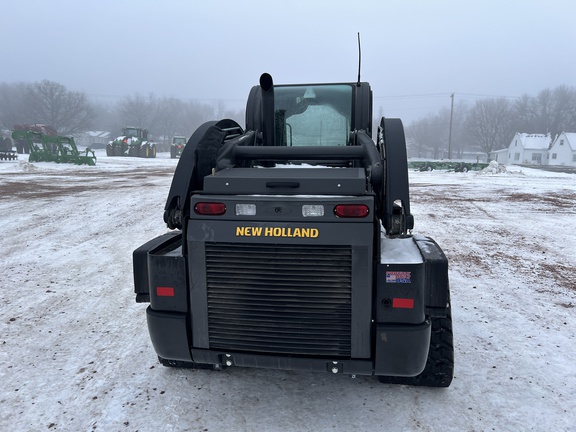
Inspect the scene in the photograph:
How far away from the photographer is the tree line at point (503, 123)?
83750 mm

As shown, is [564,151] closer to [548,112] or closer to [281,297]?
[548,112]

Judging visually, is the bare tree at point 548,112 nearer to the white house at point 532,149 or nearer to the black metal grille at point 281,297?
the white house at point 532,149

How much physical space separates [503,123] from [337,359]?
9432cm

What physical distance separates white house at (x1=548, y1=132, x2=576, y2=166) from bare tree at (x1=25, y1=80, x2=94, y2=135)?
252ft

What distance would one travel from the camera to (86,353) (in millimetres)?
3764

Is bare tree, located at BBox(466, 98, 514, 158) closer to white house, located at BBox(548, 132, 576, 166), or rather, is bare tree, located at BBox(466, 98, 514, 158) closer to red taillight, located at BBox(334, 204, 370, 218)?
white house, located at BBox(548, 132, 576, 166)

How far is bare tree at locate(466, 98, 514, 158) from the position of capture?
81.7 metres

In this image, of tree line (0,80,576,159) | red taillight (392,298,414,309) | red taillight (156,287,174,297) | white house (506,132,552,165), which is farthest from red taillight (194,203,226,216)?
white house (506,132,552,165)

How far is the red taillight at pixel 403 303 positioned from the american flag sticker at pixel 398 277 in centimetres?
12

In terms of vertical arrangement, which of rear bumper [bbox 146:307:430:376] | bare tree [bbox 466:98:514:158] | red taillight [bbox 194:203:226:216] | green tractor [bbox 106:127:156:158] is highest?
bare tree [bbox 466:98:514:158]

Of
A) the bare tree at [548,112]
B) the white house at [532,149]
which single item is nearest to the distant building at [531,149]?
the white house at [532,149]

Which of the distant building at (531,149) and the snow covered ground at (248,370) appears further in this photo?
the distant building at (531,149)

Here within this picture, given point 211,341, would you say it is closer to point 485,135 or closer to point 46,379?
point 46,379

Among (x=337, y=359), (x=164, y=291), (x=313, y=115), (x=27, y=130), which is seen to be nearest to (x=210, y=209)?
(x=164, y=291)
